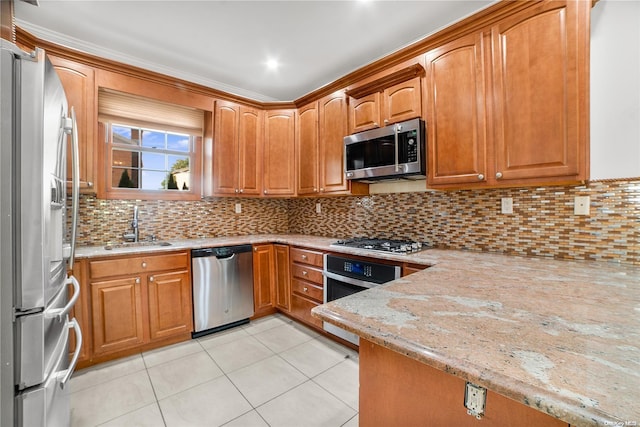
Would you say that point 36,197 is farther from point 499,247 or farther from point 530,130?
point 499,247

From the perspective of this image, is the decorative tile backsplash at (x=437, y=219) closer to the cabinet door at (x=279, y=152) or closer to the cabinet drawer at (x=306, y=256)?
the cabinet door at (x=279, y=152)

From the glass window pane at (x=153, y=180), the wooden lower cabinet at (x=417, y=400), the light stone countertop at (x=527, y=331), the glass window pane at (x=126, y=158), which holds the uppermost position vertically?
the glass window pane at (x=126, y=158)

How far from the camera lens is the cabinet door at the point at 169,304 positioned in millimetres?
2324

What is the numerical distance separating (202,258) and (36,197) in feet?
5.48

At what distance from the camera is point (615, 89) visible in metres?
1.54

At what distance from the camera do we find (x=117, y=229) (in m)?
2.58

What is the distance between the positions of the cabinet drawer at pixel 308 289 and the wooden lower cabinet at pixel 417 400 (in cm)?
170

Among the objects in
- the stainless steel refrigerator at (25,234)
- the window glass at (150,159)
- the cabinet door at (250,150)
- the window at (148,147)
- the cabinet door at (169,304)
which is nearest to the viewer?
the stainless steel refrigerator at (25,234)

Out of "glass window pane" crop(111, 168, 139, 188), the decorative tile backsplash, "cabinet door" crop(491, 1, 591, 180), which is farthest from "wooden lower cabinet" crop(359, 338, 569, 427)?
"glass window pane" crop(111, 168, 139, 188)

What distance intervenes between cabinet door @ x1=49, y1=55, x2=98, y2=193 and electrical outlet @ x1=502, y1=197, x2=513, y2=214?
3211 mm

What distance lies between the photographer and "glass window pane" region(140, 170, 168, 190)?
2832 millimetres

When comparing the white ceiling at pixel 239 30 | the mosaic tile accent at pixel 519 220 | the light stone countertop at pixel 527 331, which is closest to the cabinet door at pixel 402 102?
the white ceiling at pixel 239 30

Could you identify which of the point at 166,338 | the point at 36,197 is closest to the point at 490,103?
the point at 36,197

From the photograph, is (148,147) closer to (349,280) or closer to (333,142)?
(333,142)
